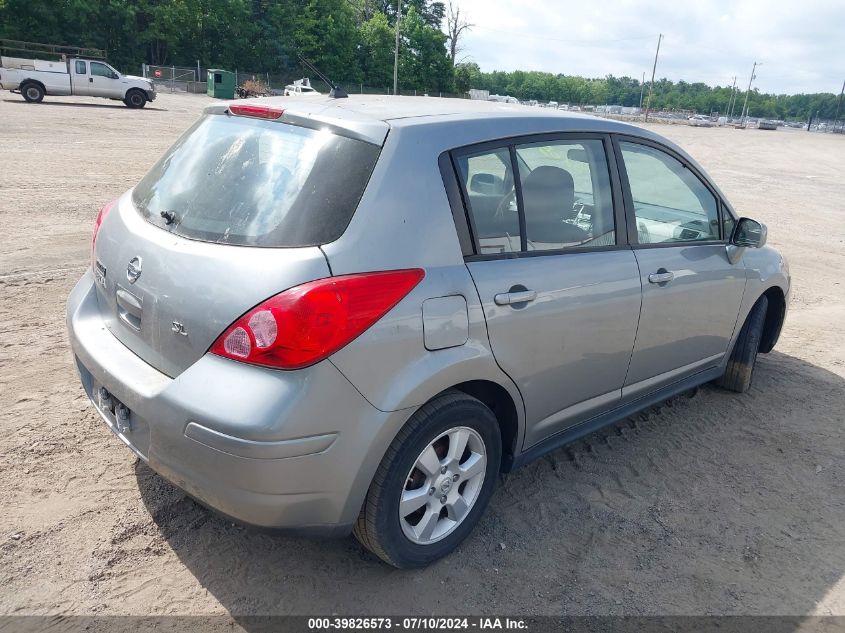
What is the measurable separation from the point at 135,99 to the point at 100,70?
5.60ft

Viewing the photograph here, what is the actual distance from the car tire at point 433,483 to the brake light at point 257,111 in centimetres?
133

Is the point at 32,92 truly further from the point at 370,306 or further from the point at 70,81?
the point at 370,306

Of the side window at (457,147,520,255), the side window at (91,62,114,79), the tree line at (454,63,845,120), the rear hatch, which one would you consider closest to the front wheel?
the side window at (91,62,114,79)

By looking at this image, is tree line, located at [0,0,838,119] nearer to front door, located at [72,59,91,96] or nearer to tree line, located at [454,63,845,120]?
front door, located at [72,59,91,96]

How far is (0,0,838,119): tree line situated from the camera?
49.8 m

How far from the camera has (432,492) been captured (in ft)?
8.75

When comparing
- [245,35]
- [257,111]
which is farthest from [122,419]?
[245,35]

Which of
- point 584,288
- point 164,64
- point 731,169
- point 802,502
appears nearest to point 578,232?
point 584,288

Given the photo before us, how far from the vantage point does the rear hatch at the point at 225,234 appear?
2.24m

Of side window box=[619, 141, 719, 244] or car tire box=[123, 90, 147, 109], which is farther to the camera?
car tire box=[123, 90, 147, 109]

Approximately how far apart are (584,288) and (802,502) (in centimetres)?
173

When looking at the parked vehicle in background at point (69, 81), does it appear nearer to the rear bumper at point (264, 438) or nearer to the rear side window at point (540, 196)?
the rear side window at point (540, 196)

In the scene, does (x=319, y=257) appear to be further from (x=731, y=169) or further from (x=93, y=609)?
(x=731, y=169)

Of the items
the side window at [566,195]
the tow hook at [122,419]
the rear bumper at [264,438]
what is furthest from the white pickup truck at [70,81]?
the rear bumper at [264,438]
